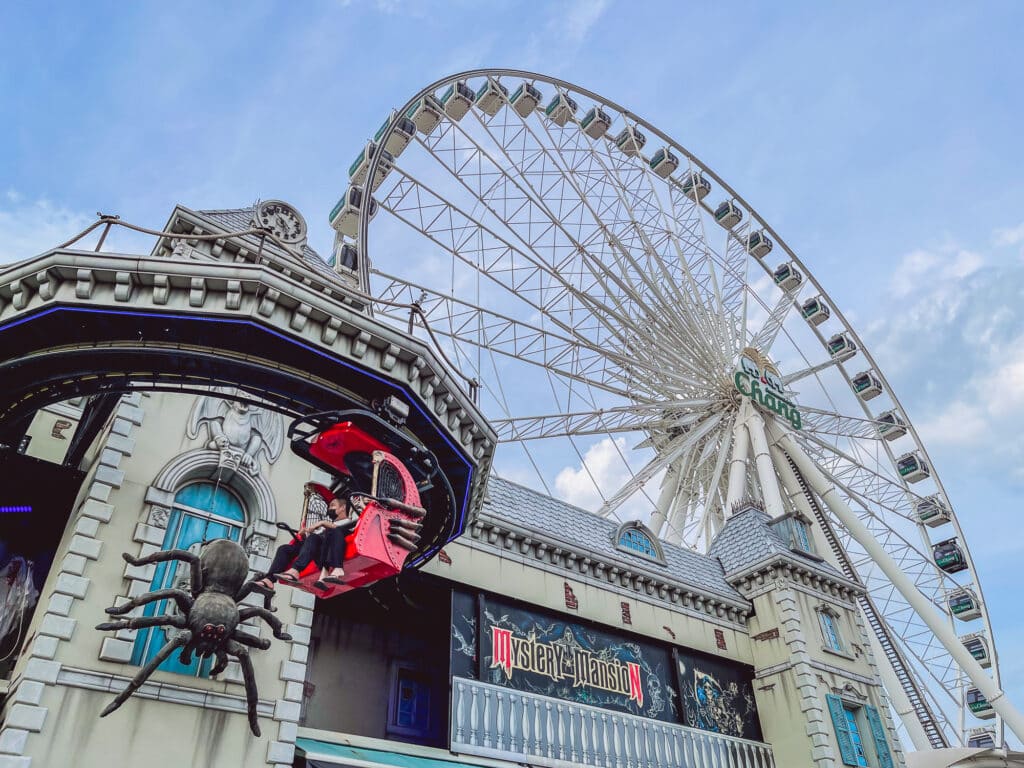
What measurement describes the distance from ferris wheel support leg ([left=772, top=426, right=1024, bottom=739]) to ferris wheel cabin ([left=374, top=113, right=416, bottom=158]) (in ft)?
58.7

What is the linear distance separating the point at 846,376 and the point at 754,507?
15442 mm

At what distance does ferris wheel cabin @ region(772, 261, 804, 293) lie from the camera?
37.6 meters

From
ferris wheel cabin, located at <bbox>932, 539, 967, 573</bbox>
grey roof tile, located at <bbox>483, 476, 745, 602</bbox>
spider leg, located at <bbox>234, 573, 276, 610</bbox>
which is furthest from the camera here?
ferris wheel cabin, located at <bbox>932, 539, 967, 573</bbox>

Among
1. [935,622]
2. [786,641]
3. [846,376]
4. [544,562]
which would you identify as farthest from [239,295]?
[846,376]

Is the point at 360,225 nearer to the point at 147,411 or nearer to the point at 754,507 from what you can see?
the point at 147,411

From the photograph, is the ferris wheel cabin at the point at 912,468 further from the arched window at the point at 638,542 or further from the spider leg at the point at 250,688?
the spider leg at the point at 250,688

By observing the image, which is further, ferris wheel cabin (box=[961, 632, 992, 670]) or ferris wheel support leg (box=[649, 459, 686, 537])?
ferris wheel support leg (box=[649, 459, 686, 537])

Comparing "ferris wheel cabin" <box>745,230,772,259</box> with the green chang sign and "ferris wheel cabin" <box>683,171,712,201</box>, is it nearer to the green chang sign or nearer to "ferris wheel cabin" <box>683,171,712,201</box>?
"ferris wheel cabin" <box>683,171,712,201</box>

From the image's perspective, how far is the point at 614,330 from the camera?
31750 millimetres

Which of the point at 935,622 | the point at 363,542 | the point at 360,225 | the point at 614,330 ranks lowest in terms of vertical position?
the point at 363,542

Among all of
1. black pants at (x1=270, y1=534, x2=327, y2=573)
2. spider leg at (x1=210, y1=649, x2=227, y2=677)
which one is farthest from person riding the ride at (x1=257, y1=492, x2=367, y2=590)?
spider leg at (x1=210, y1=649, x2=227, y2=677)

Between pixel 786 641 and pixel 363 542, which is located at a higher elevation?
pixel 786 641

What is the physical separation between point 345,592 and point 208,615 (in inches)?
140

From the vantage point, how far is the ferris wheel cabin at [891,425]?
36.5 meters
